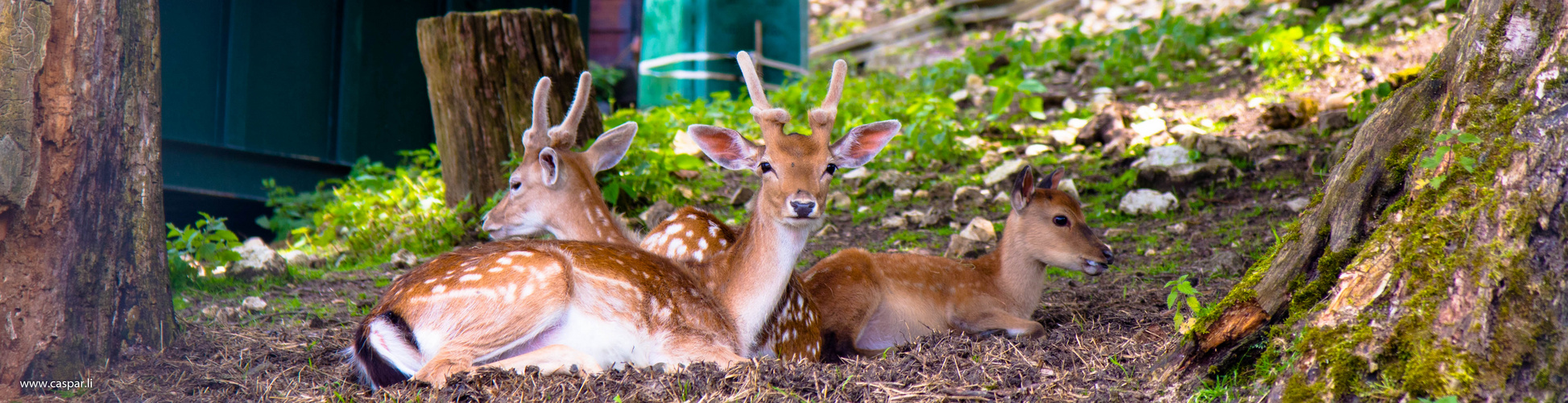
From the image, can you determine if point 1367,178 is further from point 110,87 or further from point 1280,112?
point 1280,112

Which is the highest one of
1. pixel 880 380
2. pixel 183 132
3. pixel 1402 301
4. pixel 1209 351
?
pixel 1402 301

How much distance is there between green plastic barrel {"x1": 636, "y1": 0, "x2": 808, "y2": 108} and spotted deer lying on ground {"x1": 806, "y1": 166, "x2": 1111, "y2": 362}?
17.9 feet

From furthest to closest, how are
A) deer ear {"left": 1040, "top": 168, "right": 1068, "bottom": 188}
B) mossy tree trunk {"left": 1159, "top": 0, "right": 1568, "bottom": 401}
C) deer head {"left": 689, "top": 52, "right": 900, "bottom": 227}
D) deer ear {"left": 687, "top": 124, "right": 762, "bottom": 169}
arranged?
1. deer ear {"left": 1040, "top": 168, "right": 1068, "bottom": 188}
2. deer ear {"left": 687, "top": 124, "right": 762, "bottom": 169}
3. deer head {"left": 689, "top": 52, "right": 900, "bottom": 227}
4. mossy tree trunk {"left": 1159, "top": 0, "right": 1568, "bottom": 401}

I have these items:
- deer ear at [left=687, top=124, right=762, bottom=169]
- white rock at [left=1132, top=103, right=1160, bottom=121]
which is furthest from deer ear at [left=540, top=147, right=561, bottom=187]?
white rock at [left=1132, top=103, right=1160, bottom=121]

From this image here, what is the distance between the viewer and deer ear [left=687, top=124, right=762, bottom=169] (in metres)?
4.13

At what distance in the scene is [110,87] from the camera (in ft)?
11.0

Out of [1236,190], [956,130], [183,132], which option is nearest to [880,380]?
[1236,190]

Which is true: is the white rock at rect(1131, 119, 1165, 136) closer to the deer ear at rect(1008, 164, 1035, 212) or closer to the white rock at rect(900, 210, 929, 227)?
the white rock at rect(900, 210, 929, 227)

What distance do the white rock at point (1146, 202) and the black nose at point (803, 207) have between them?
118 inches

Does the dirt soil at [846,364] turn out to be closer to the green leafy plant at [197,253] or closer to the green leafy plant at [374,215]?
the green leafy plant at [197,253]

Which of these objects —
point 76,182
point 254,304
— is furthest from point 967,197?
point 76,182

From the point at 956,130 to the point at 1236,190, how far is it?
1.87 metres

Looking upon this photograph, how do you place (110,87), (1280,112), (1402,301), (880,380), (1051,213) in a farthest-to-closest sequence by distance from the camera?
(1280,112), (1051,213), (110,87), (880,380), (1402,301)

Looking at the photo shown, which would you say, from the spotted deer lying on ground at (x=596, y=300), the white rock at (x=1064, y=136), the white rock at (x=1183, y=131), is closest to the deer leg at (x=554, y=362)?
the spotted deer lying on ground at (x=596, y=300)
